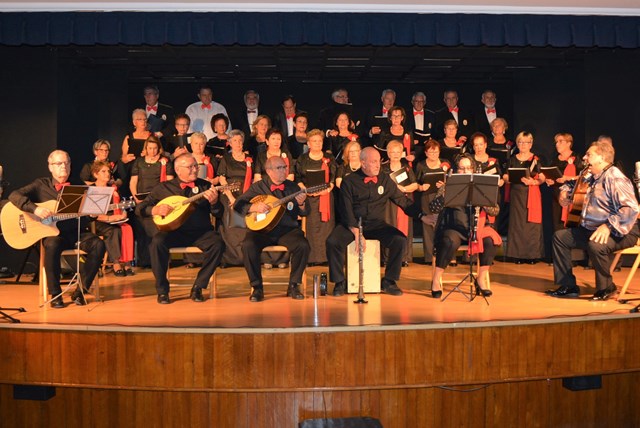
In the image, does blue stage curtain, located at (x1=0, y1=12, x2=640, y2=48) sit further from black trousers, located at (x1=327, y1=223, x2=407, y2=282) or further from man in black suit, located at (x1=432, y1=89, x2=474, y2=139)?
man in black suit, located at (x1=432, y1=89, x2=474, y2=139)

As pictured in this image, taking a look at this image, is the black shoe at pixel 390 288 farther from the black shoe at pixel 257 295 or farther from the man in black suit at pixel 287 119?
the man in black suit at pixel 287 119

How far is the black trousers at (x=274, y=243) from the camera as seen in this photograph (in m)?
6.82

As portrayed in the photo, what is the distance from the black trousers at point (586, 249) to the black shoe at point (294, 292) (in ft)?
7.51

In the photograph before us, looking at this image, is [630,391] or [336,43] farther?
[336,43]

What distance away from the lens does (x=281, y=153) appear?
338 inches

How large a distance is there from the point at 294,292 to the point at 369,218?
41.8 inches

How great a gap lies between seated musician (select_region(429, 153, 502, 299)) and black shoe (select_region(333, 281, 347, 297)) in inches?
32.0

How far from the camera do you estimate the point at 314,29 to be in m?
7.99

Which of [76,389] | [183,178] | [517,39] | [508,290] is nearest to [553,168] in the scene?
[517,39]

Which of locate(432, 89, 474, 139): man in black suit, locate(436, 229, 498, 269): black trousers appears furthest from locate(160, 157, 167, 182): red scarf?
locate(432, 89, 474, 139): man in black suit

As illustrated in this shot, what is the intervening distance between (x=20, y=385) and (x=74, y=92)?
17.5 ft

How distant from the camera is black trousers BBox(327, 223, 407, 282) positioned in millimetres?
7062

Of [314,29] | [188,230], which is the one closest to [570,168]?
[314,29]

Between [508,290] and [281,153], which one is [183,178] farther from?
[508,290]
